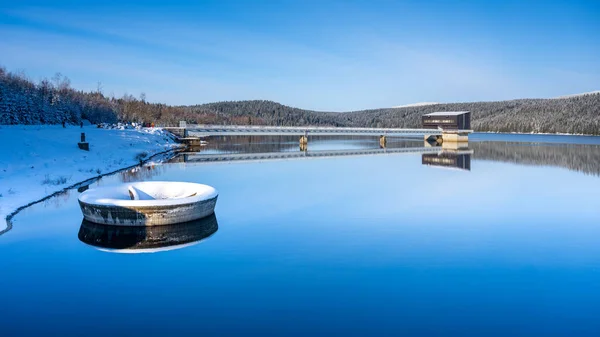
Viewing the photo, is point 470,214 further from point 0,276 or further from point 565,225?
point 0,276

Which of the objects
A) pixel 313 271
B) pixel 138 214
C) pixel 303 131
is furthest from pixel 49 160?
pixel 303 131

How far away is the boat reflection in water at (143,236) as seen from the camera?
16266 mm

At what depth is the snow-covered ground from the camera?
1040 inches

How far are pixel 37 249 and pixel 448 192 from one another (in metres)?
25.6

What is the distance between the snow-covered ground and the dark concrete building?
89503 mm

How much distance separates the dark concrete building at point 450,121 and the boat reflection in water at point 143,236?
118025mm

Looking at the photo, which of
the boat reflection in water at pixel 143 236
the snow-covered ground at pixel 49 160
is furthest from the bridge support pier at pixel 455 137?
the boat reflection in water at pixel 143 236

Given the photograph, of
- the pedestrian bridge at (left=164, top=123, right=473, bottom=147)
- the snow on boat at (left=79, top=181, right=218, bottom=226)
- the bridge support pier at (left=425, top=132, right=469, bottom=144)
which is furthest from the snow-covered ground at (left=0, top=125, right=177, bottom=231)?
the bridge support pier at (left=425, top=132, right=469, bottom=144)

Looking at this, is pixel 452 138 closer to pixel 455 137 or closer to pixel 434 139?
pixel 455 137

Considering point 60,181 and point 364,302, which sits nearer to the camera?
point 364,302

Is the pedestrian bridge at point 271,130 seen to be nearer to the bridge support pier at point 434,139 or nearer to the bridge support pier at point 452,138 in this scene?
the bridge support pier at point 434,139

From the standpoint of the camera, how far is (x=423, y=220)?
22109 mm

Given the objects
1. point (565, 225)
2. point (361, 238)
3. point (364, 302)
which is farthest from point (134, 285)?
point (565, 225)

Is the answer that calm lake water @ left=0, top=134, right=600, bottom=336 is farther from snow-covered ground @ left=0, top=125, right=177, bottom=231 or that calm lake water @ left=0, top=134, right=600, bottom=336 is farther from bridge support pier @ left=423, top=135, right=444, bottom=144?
bridge support pier @ left=423, top=135, right=444, bottom=144
